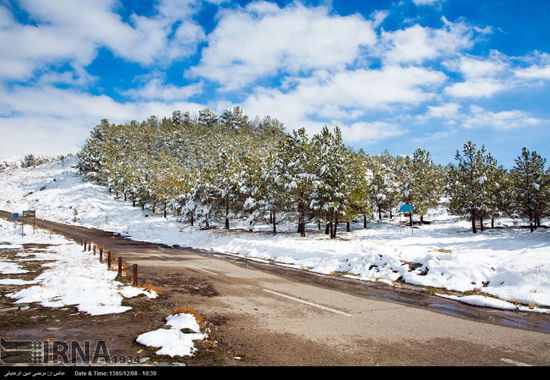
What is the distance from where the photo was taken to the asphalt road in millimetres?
4770

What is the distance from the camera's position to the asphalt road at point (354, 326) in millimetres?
4770

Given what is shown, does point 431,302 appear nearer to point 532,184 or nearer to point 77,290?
point 77,290

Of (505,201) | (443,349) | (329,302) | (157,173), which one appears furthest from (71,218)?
(505,201)

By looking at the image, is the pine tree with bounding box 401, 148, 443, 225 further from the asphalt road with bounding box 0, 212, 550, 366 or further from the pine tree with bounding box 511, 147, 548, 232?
the asphalt road with bounding box 0, 212, 550, 366

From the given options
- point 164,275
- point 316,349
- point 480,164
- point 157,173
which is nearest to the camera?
point 316,349

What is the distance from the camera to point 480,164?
3672cm

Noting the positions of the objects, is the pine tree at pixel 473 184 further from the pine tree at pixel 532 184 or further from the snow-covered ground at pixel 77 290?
the snow-covered ground at pixel 77 290

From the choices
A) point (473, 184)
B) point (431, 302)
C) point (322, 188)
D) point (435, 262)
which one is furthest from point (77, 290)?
point (473, 184)

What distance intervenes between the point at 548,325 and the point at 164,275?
40.6ft

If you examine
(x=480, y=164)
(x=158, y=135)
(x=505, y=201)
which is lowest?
(x=505, y=201)

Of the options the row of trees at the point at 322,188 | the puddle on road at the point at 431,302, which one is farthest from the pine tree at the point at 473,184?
the puddle on road at the point at 431,302

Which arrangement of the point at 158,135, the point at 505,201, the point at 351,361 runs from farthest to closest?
the point at 158,135 → the point at 505,201 → the point at 351,361

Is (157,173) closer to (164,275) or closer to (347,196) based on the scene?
(347,196)

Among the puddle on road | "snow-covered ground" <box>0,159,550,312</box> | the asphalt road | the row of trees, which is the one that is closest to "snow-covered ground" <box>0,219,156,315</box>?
the asphalt road
